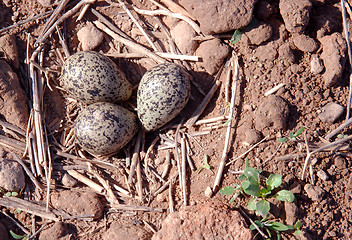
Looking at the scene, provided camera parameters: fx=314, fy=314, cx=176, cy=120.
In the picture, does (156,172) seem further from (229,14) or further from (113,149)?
(229,14)

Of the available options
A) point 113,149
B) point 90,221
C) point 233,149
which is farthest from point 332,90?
point 90,221

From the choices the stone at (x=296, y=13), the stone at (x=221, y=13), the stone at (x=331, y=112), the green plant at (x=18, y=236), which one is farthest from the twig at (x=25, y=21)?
the stone at (x=331, y=112)

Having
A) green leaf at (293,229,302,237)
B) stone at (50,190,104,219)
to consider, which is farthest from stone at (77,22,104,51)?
green leaf at (293,229,302,237)

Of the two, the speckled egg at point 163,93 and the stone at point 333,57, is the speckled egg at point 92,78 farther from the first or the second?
the stone at point 333,57

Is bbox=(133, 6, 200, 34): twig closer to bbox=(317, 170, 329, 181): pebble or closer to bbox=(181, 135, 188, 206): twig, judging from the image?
bbox=(181, 135, 188, 206): twig

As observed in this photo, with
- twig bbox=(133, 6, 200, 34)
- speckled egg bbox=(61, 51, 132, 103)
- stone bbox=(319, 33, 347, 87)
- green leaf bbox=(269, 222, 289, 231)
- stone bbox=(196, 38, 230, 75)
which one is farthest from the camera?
twig bbox=(133, 6, 200, 34)

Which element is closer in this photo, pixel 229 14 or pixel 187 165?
pixel 229 14

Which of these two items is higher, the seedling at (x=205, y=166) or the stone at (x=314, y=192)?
the seedling at (x=205, y=166)
